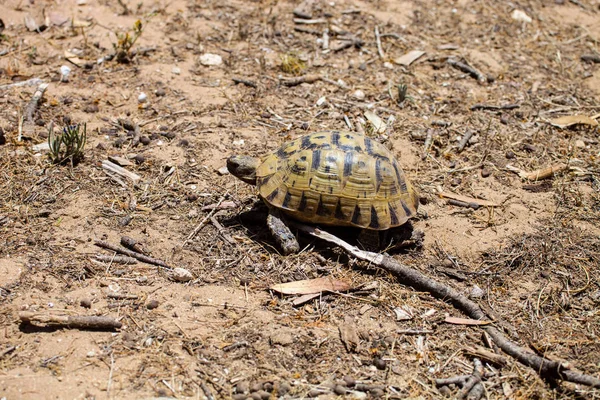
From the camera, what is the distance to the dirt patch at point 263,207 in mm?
4188

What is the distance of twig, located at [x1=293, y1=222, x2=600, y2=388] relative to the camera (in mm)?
4129

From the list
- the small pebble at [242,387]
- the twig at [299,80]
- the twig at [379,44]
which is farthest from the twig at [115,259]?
the twig at [379,44]

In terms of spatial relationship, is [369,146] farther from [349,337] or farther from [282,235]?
[349,337]

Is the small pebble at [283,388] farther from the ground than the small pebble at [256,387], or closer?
closer

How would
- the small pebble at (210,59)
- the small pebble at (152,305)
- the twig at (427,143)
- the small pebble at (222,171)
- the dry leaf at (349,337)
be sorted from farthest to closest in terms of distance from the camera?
the small pebble at (210,59) → the twig at (427,143) → the small pebble at (222,171) → the small pebble at (152,305) → the dry leaf at (349,337)

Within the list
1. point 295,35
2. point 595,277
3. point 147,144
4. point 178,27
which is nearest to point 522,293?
point 595,277

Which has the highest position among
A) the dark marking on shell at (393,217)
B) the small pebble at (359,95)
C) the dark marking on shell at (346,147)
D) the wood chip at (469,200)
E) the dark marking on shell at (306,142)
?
the dark marking on shell at (346,147)

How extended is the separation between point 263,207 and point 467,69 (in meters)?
4.29

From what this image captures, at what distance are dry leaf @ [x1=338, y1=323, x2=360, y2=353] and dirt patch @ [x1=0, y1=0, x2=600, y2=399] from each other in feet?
0.05

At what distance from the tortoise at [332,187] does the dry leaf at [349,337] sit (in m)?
0.91

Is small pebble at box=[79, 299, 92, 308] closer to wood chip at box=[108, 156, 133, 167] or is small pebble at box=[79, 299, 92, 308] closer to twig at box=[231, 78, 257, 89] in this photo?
wood chip at box=[108, 156, 133, 167]

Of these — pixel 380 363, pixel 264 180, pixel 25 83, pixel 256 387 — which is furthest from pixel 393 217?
pixel 25 83

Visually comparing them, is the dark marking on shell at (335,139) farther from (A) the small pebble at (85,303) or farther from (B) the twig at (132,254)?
(A) the small pebble at (85,303)

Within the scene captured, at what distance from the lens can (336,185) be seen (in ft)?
16.6
